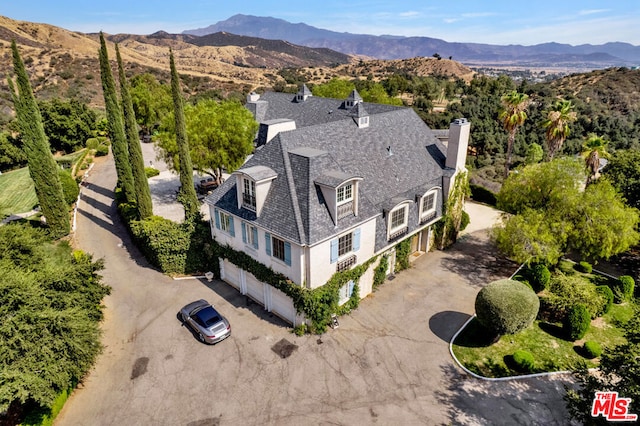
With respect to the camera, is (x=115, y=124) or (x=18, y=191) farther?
(x=18, y=191)

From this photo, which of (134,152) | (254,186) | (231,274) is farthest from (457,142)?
(134,152)

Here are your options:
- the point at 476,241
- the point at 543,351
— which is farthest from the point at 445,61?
the point at 543,351

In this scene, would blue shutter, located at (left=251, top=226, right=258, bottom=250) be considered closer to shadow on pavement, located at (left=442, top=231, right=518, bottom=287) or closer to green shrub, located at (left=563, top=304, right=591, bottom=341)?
shadow on pavement, located at (left=442, top=231, right=518, bottom=287)

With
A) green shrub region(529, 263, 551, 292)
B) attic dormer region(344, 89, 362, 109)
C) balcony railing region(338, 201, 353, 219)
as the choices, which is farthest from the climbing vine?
attic dormer region(344, 89, 362, 109)

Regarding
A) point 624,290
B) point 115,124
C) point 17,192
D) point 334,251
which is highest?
point 115,124

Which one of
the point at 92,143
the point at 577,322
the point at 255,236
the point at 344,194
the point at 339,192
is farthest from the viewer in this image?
the point at 92,143

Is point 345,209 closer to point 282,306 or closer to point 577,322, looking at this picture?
point 282,306

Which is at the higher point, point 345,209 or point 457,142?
point 457,142
